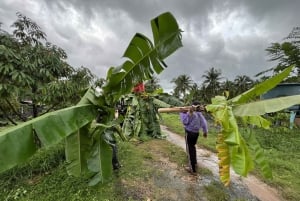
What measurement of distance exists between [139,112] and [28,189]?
3868 millimetres

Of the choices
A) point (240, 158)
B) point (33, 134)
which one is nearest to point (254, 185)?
point (240, 158)

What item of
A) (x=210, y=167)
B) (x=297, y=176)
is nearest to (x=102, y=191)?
(x=210, y=167)

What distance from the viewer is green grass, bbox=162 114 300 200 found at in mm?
5000

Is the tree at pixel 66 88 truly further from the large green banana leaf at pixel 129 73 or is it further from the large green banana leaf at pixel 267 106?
the large green banana leaf at pixel 267 106

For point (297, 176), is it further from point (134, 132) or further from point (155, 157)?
point (134, 132)

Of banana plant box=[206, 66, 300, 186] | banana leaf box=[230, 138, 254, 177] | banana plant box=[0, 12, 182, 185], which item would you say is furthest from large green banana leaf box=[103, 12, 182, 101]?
banana leaf box=[230, 138, 254, 177]

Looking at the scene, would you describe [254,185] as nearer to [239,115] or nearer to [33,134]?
[239,115]

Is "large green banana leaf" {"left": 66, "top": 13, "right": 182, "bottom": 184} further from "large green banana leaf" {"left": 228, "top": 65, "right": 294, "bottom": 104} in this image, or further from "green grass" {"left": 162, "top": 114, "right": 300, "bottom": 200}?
"green grass" {"left": 162, "top": 114, "right": 300, "bottom": 200}

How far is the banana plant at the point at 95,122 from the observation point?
129 cm

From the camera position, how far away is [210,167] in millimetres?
5961

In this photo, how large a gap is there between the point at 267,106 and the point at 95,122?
1127 millimetres

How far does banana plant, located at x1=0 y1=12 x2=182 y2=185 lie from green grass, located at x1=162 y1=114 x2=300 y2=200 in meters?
2.46

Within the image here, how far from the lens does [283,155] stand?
7.10m

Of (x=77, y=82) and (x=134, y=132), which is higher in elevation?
(x=77, y=82)
